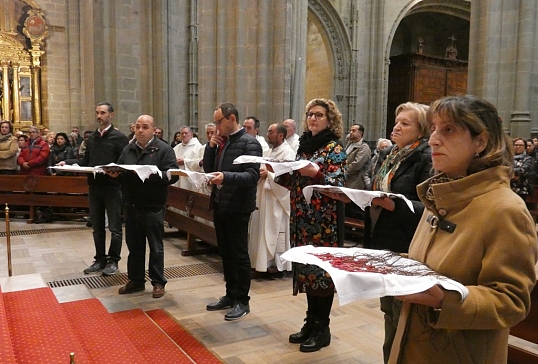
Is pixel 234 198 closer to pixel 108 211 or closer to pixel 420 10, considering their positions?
pixel 108 211

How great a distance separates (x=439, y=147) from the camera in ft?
4.98

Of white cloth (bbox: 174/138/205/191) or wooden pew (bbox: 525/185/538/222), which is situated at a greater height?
white cloth (bbox: 174/138/205/191)

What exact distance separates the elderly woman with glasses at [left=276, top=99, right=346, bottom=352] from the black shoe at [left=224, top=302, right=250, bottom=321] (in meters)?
0.80

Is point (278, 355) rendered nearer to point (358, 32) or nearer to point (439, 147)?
point (439, 147)

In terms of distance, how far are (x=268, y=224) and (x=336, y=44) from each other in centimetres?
1186

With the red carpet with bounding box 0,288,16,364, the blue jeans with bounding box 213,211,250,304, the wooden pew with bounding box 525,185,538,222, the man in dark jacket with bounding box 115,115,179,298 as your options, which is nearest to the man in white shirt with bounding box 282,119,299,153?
the man in dark jacket with bounding box 115,115,179,298

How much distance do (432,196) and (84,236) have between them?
685cm

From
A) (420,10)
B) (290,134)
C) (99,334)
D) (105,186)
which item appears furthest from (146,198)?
(420,10)

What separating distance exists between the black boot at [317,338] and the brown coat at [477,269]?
6.62 feet

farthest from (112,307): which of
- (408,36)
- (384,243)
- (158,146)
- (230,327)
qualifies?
(408,36)

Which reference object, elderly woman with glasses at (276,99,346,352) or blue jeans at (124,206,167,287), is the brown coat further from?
blue jeans at (124,206,167,287)

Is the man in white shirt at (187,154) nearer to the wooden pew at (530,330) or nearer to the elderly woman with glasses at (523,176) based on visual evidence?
the elderly woman with glasses at (523,176)

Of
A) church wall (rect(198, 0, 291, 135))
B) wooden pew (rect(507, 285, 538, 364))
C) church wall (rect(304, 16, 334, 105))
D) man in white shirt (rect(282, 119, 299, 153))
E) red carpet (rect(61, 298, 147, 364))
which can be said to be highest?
church wall (rect(304, 16, 334, 105))

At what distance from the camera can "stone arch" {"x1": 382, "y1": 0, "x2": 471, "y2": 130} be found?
1633cm
